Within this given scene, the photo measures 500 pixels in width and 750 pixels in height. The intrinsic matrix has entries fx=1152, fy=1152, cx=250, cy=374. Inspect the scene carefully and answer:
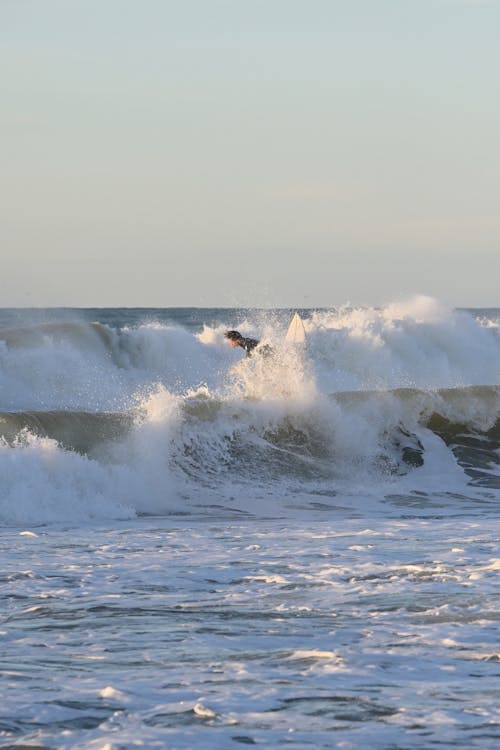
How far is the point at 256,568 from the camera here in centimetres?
933

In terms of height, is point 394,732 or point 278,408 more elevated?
point 278,408

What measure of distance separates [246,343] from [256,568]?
9726mm

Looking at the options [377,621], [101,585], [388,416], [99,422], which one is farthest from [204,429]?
[377,621]

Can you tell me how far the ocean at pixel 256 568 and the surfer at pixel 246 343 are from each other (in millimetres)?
203

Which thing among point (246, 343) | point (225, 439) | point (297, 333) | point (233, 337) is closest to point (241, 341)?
point (233, 337)

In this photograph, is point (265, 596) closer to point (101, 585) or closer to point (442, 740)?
point (101, 585)

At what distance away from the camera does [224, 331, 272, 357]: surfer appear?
17.9 meters

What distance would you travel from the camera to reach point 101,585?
8578mm

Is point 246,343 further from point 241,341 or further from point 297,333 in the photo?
point 297,333

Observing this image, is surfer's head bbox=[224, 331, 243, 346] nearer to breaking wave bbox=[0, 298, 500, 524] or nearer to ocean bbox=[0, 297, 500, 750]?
breaking wave bbox=[0, 298, 500, 524]

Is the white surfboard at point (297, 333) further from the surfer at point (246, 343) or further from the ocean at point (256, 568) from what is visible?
the surfer at point (246, 343)

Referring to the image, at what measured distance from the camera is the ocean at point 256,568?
561 centimetres

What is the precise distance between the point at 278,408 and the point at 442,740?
13.8 meters

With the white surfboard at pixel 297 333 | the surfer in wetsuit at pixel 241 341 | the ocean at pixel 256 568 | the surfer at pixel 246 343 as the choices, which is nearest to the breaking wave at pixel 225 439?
the ocean at pixel 256 568
